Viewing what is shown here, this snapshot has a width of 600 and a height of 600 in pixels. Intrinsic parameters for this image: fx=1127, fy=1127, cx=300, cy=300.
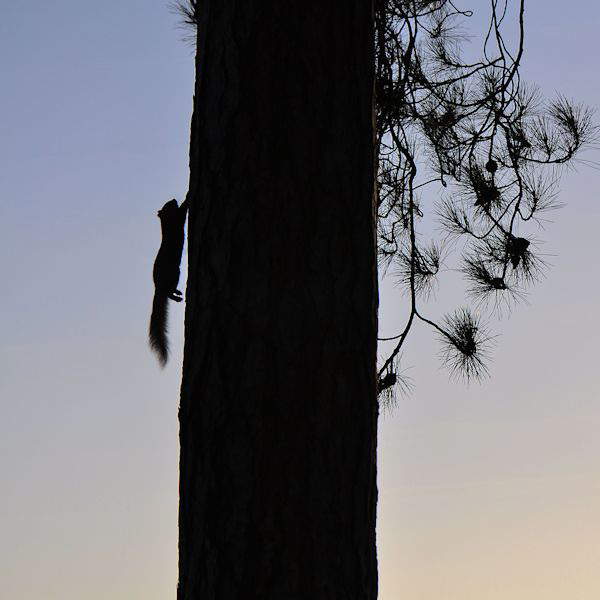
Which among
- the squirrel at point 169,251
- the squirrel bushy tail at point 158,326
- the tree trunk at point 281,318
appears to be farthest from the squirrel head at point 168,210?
the tree trunk at point 281,318

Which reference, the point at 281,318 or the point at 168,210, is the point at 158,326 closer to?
the point at 168,210

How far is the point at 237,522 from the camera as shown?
5.66 feet

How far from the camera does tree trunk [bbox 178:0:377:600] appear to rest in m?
1.72

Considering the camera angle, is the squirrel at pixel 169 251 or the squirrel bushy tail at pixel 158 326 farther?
the squirrel bushy tail at pixel 158 326

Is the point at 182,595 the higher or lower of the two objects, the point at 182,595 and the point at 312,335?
the lower

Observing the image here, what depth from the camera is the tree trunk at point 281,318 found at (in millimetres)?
1724

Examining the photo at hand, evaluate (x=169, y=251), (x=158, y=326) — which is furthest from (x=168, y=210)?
(x=158, y=326)

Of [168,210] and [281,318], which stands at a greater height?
[168,210]

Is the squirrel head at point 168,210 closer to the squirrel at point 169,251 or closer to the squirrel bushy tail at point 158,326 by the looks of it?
the squirrel at point 169,251

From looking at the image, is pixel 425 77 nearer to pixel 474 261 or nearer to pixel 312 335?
pixel 474 261

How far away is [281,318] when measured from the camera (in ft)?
5.76

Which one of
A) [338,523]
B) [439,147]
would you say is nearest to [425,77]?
[439,147]

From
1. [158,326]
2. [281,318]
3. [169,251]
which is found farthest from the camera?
[158,326]

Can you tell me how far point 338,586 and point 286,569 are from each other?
9 cm
